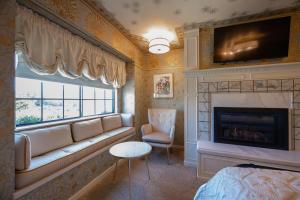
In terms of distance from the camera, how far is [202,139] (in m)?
2.69

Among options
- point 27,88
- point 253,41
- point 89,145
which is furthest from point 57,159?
point 253,41

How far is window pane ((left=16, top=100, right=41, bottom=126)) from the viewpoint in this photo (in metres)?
1.74

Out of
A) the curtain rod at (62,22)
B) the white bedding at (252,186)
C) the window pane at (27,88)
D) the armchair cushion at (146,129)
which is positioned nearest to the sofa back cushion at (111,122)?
the armchair cushion at (146,129)

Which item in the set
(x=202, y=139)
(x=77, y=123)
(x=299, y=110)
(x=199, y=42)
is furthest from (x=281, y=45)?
(x=77, y=123)

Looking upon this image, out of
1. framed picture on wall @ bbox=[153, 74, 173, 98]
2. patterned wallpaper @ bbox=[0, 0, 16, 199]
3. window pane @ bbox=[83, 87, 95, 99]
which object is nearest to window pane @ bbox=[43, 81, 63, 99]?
window pane @ bbox=[83, 87, 95, 99]

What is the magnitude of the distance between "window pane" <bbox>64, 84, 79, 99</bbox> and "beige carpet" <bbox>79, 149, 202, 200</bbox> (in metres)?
1.43

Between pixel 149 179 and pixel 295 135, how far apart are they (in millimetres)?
2300

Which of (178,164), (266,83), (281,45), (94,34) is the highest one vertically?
(94,34)

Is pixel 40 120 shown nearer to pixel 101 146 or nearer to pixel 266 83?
pixel 101 146

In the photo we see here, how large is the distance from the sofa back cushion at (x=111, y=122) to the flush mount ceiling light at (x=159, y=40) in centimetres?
154

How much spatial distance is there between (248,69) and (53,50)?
287 cm

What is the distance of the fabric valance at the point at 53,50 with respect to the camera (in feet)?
5.00

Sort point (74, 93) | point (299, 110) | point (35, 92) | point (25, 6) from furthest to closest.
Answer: point (74, 93), point (299, 110), point (35, 92), point (25, 6)

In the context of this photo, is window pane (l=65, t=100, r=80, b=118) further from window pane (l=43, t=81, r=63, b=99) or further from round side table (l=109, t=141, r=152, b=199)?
round side table (l=109, t=141, r=152, b=199)
